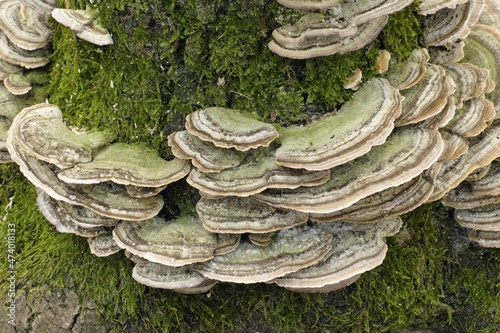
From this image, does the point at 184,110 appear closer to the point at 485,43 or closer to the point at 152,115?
the point at 152,115

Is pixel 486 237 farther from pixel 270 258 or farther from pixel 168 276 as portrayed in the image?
pixel 168 276

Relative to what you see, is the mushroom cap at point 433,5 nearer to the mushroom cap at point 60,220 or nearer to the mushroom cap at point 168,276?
the mushroom cap at point 168,276

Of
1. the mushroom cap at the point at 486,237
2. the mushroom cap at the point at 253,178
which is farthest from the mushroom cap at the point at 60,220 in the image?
the mushroom cap at the point at 486,237

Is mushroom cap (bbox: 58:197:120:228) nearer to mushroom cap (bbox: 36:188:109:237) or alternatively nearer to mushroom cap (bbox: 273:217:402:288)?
mushroom cap (bbox: 36:188:109:237)

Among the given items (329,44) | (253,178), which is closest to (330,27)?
(329,44)

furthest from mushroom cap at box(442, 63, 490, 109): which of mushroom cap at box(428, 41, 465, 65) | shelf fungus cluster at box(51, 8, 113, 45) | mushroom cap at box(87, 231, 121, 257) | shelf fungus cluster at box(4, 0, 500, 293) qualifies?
mushroom cap at box(87, 231, 121, 257)

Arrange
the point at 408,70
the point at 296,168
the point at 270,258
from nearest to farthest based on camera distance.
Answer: the point at 296,168, the point at 270,258, the point at 408,70

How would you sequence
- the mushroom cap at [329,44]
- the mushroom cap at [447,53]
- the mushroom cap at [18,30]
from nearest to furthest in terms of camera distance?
1. the mushroom cap at [329,44]
2. the mushroom cap at [447,53]
3. the mushroom cap at [18,30]
